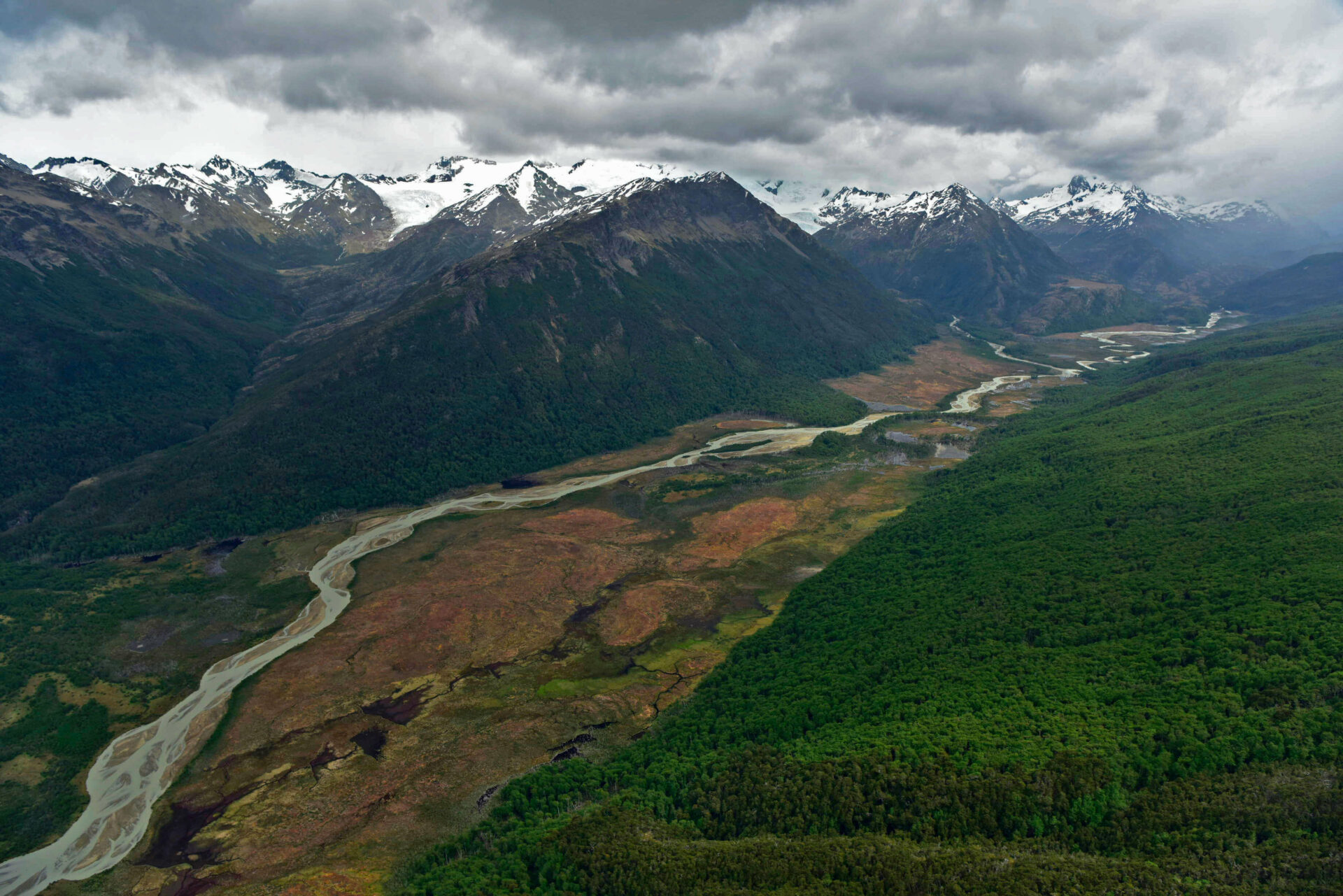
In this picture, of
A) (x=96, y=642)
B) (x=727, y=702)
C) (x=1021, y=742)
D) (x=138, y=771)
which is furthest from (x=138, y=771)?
(x=1021, y=742)

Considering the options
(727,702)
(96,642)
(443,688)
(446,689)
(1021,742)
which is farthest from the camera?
(96,642)

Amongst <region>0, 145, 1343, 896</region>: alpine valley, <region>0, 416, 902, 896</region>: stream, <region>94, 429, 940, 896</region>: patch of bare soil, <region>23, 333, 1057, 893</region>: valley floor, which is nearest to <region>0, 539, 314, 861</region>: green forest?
<region>0, 145, 1343, 896</region>: alpine valley

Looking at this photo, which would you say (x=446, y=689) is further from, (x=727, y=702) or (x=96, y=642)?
(x=96, y=642)

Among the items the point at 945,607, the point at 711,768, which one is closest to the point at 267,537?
the point at 711,768

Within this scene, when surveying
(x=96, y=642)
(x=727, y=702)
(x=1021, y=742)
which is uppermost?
(x=96, y=642)

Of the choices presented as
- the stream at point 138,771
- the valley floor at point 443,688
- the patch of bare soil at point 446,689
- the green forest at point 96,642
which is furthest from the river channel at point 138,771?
the patch of bare soil at point 446,689

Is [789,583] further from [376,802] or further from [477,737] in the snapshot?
[376,802]

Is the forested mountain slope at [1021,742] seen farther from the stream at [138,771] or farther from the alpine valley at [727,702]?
the stream at [138,771]

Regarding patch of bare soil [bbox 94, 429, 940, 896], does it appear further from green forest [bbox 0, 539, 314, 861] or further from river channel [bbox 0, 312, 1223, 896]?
green forest [bbox 0, 539, 314, 861]
